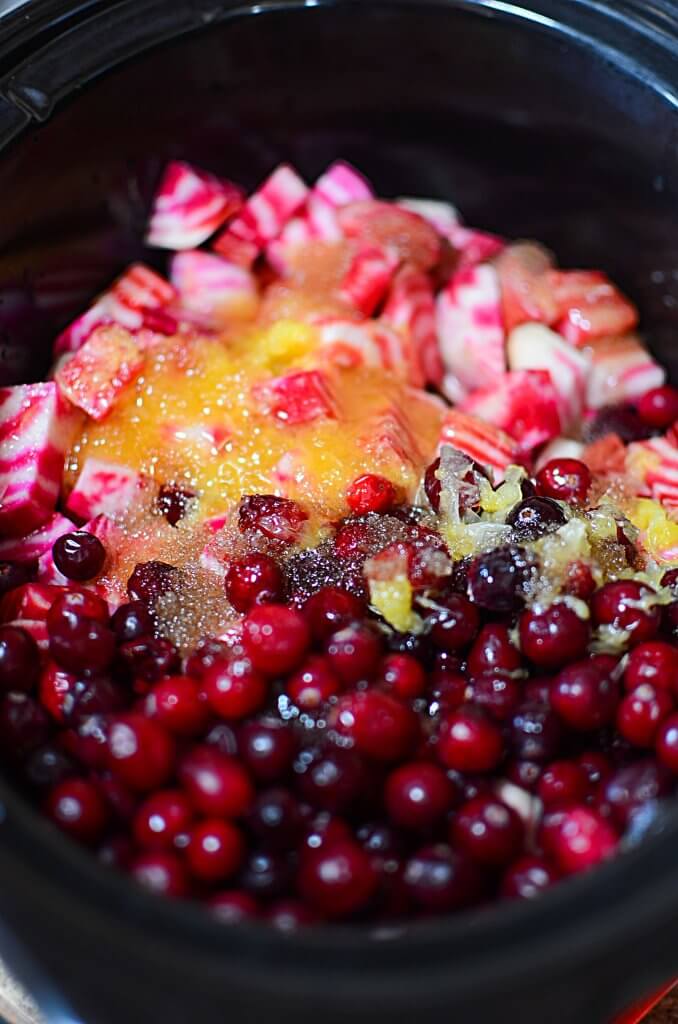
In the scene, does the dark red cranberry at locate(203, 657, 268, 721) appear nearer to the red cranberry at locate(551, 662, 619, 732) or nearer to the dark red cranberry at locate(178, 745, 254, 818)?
the dark red cranberry at locate(178, 745, 254, 818)

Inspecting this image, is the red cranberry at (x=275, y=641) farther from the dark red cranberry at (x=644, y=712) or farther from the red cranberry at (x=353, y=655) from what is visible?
the dark red cranberry at (x=644, y=712)

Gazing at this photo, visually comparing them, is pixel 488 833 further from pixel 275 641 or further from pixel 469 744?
pixel 275 641

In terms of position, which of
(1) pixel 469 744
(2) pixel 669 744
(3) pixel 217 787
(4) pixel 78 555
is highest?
(2) pixel 669 744

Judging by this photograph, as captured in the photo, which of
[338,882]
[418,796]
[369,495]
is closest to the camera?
[338,882]

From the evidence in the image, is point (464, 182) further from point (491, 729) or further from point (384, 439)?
point (491, 729)

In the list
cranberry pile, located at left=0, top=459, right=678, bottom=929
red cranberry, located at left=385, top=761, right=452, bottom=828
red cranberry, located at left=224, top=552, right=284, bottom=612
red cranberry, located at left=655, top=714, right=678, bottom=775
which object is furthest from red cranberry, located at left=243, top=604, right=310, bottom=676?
red cranberry, located at left=655, top=714, right=678, bottom=775

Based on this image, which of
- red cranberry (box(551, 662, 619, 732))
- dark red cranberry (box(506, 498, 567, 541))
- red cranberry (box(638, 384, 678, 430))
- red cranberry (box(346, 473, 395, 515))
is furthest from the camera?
red cranberry (box(638, 384, 678, 430))

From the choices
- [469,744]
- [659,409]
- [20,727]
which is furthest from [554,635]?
[659,409]
